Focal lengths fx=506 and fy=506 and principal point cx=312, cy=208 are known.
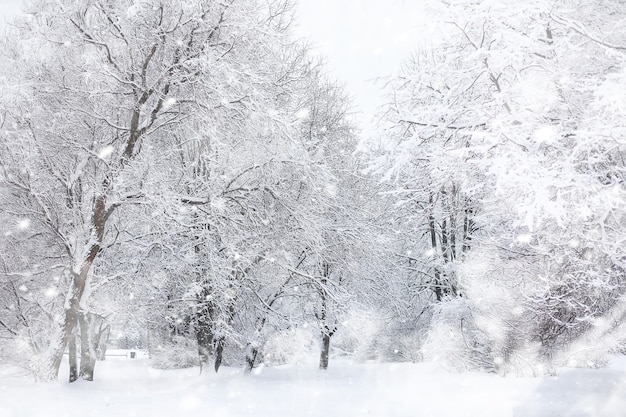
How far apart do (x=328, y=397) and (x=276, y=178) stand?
14.9 ft

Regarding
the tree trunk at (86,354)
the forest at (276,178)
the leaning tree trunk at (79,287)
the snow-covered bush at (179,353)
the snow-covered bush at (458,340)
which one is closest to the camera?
the forest at (276,178)

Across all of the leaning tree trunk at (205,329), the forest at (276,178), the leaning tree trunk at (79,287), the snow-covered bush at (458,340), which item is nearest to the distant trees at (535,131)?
the forest at (276,178)

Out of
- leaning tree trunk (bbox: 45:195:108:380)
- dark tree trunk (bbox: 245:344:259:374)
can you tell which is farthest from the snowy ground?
dark tree trunk (bbox: 245:344:259:374)

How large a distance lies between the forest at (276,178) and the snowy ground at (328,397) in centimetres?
91

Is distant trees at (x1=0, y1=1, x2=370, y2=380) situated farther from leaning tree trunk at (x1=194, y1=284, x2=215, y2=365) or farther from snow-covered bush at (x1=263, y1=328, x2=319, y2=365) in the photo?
snow-covered bush at (x1=263, y1=328, x2=319, y2=365)

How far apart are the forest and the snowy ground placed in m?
0.91

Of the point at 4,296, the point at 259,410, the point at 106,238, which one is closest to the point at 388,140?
the point at 259,410

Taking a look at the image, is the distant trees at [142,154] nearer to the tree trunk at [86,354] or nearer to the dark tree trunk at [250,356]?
the tree trunk at [86,354]

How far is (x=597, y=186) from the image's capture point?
195 inches

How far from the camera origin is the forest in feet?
18.5

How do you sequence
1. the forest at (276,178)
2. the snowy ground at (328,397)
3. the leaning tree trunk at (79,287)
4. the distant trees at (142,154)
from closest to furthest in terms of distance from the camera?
1. the forest at (276,178)
2. the snowy ground at (328,397)
3. the distant trees at (142,154)
4. the leaning tree trunk at (79,287)

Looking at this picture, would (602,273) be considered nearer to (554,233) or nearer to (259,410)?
(554,233)

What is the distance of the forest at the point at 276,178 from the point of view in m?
5.65

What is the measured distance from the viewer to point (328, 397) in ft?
31.7
